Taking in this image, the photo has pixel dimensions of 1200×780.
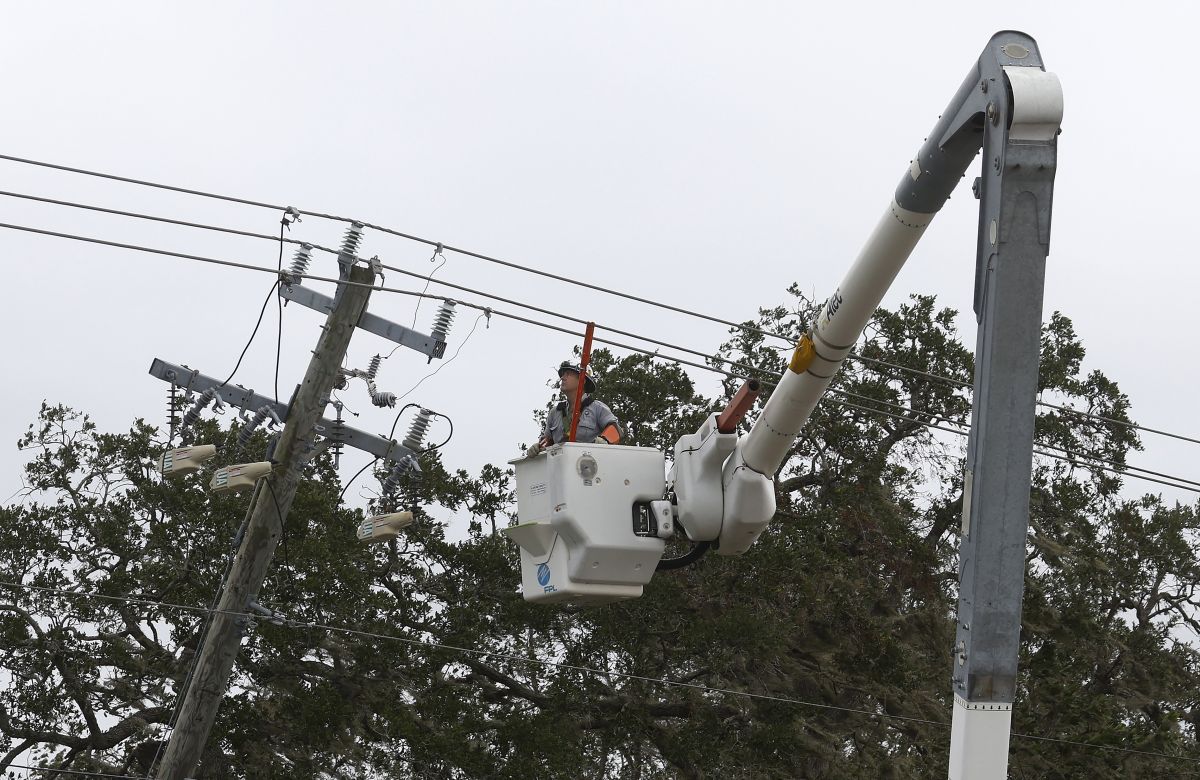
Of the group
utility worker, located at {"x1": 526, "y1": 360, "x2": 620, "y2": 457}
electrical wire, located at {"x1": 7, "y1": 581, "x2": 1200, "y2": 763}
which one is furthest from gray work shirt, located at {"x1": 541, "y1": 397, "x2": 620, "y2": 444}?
electrical wire, located at {"x1": 7, "y1": 581, "x2": 1200, "y2": 763}

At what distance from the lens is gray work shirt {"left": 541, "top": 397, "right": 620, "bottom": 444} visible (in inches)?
366

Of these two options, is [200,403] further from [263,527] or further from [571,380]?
[571,380]

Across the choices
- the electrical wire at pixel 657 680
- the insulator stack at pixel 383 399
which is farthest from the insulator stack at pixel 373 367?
the electrical wire at pixel 657 680

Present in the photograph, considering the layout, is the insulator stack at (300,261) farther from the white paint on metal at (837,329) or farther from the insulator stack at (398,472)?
the white paint on metal at (837,329)

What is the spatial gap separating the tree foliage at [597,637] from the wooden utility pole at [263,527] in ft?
8.77

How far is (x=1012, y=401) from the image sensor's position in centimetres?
595

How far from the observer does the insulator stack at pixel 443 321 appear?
34.8 feet

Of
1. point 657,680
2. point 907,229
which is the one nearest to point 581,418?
point 907,229

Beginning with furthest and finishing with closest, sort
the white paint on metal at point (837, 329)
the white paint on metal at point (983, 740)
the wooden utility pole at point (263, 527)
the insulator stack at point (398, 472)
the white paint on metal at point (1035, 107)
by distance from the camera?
1. the insulator stack at point (398, 472)
2. the wooden utility pole at point (263, 527)
3. the white paint on metal at point (837, 329)
4. the white paint on metal at point (1035, 107)
5. the white paint on metal at point (983, 740)

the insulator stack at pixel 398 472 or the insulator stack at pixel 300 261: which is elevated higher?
the insulator stack at pixel 300 261

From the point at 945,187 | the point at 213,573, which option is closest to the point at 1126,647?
the point at 213,573

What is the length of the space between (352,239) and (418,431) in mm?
1518

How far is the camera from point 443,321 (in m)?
10.6

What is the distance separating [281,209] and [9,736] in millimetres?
7021
